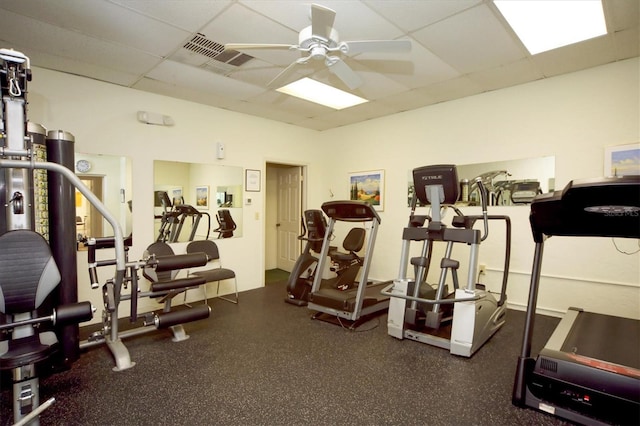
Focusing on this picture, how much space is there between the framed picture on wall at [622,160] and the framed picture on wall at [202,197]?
468 cm

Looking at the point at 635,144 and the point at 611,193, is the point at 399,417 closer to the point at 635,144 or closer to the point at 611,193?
the point at 611,193

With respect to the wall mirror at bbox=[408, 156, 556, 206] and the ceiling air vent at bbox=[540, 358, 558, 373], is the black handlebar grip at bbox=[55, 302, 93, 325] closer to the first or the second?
the ceiling air vent at bbox=[540, 358, 558, 373]

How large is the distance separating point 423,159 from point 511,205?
52.5 inches

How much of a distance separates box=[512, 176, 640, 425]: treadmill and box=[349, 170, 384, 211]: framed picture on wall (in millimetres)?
3145

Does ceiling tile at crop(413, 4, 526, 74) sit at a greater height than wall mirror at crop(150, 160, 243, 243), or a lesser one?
greater

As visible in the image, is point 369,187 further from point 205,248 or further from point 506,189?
point 205,248

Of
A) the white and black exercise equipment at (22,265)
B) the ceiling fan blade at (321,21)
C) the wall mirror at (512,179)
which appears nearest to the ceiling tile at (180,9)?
the ceiling fan blade at (321,21)

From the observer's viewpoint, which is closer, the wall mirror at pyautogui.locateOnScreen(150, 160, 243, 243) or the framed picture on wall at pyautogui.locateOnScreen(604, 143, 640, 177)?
the framed picture on wall at pyautogui.locateOnScreen(604, 143, 640, 177)

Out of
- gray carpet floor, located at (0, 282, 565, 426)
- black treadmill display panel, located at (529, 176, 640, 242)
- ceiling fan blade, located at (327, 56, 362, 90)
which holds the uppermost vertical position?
ceiling fan blade, located at (327, 56, 362, 90)

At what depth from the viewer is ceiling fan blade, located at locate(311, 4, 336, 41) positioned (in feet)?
6.16

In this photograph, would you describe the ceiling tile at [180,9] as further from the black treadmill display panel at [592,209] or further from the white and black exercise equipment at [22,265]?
the black treadmill display panel at [592,209]

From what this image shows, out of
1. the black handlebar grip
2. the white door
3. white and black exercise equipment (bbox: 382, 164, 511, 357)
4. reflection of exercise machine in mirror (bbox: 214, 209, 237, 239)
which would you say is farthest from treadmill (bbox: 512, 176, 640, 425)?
the white door

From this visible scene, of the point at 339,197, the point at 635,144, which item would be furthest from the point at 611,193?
the point at 339,197

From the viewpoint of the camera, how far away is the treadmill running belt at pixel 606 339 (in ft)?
7.40
